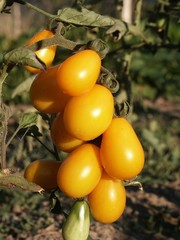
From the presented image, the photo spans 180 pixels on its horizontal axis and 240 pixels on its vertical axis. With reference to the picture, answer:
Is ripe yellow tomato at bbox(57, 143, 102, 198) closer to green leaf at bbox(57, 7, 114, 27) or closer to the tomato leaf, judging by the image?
the tomato leaf

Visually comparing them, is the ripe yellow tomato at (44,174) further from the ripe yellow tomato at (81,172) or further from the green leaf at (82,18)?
the green leaf at (82,18)

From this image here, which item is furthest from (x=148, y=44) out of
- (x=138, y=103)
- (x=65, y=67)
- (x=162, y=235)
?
(x=138, y=103)

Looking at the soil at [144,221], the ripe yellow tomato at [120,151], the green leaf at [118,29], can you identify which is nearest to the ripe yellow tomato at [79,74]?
the ripe yellow tomato at [120,151]

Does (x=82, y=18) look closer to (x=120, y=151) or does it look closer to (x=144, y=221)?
(x=120, y=151)

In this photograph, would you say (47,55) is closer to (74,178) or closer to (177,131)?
(74,178)

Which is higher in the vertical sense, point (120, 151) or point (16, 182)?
point (120, 151)

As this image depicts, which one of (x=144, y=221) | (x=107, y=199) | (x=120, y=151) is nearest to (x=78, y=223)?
(x=107, y=199)
